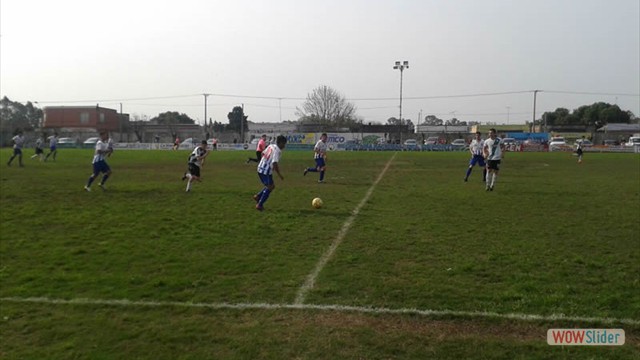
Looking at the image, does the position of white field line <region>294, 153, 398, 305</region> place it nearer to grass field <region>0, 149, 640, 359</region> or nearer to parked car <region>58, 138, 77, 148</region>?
grass field <region>0, 149, 640, 359</region>

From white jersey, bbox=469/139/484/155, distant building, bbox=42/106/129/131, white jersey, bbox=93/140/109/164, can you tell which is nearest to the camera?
white jersey, bbox=93/140/109/164

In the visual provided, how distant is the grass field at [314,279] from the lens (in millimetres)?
4023

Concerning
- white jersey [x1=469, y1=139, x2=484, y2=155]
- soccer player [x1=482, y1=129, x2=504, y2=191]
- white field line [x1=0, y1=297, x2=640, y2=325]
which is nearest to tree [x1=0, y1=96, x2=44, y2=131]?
white jersey [x1=469, y1=139, x2=484, y2=155]

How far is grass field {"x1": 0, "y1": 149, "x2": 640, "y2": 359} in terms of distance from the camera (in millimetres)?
4023

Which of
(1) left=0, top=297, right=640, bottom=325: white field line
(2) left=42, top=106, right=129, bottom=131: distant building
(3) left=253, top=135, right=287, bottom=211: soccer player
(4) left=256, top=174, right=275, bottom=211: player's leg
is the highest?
(2) left=42, top=106, right=129, bottom=131: distant building

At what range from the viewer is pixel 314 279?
5.60 m

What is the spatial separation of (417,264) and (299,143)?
183 ft

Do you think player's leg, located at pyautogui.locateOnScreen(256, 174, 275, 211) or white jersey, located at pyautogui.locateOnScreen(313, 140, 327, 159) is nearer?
player's leg, located at pyautogui.locateOnScreen(256, 174, 275, 211)

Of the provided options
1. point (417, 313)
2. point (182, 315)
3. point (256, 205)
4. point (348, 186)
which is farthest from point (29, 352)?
point (348, 186)

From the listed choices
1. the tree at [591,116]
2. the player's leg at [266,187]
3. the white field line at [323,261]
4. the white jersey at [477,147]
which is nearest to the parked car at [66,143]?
the white jersey at [477,147]

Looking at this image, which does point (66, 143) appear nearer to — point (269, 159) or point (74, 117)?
point (74, 117)

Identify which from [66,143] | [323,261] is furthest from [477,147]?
[66,143]

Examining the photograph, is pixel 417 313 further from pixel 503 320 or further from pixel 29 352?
pixel 29 352

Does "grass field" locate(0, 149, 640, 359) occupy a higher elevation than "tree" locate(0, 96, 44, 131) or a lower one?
lower
